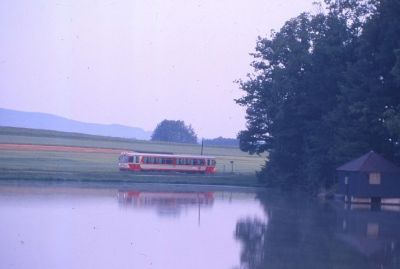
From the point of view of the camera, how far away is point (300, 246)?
19516mm

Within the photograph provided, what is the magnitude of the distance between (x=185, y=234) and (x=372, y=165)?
64.9 feet

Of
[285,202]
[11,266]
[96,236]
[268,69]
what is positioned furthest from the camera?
[268,69]

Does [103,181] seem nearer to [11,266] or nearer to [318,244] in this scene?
[318,244]

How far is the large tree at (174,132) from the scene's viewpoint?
163 m

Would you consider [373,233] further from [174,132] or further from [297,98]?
[174,132]

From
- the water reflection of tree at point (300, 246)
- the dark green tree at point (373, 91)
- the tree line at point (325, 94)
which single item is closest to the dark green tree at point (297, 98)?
the tree line at point (325, 94)

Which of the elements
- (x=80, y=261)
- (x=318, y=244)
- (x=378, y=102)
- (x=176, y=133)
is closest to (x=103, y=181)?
(x=378, y=102)

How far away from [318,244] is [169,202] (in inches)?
589

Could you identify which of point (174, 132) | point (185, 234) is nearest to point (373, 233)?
point (185, 234)

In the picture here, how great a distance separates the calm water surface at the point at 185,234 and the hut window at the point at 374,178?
137 inches

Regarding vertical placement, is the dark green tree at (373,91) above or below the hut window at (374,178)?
above

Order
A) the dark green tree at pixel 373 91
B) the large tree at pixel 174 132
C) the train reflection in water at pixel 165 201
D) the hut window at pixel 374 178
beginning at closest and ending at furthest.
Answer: the train reflection in water at pixel 165 201, the hut window at pixel 374 178, the dark green tree at pixel 373 91, the large tree at pixel 174 132

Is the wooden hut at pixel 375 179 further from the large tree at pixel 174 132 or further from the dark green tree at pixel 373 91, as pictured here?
the large tree at pixel 174 132

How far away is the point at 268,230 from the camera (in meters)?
23.3
